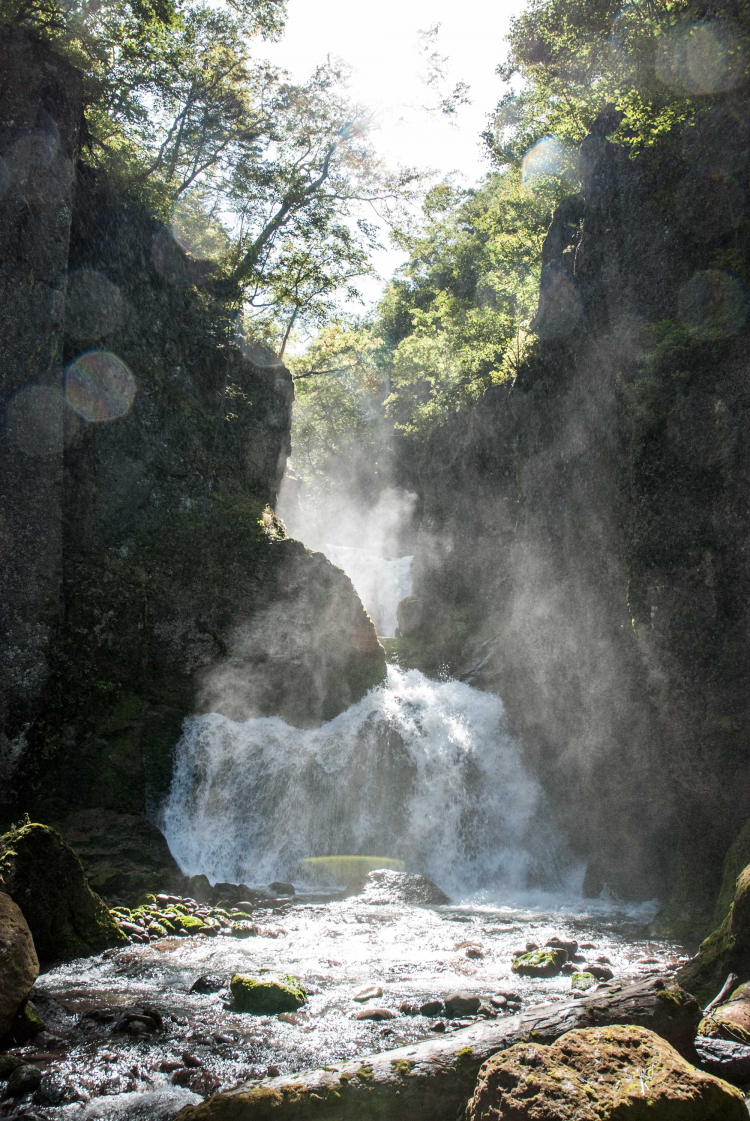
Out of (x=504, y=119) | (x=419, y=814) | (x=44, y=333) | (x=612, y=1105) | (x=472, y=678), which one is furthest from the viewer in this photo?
(x=504, y=119)

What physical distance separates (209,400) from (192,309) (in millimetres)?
A: 3038

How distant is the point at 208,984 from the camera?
8.60m

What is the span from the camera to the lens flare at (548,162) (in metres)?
27.0

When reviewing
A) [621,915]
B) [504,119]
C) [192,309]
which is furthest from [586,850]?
[504,119]

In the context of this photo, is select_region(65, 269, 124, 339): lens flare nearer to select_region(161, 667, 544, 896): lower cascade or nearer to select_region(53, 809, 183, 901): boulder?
select_region(161, 667, 544, 896): lower cascade

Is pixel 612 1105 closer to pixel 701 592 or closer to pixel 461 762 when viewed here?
pixel 701 592

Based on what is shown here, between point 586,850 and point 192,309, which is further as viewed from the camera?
point 192,309

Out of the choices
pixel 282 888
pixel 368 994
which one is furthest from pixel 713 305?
pixel 282 888

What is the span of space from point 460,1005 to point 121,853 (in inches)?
364

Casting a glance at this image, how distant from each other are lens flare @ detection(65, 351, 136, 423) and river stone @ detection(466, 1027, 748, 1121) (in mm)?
17272

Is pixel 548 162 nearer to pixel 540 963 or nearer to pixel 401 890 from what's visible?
pixel 401 890

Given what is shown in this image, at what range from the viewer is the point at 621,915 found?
13.5 meters

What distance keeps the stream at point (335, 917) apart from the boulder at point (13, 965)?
42 cm

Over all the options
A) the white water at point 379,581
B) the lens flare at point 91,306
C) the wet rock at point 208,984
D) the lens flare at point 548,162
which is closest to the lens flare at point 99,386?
the lens flare at point 91,306
